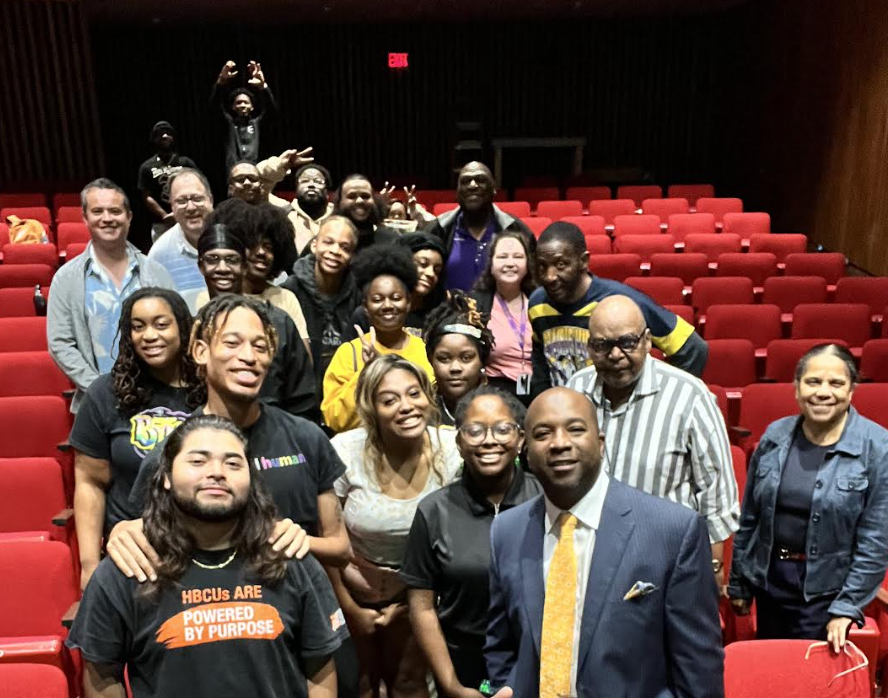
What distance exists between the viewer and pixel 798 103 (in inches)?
342

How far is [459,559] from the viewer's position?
196 centimetres

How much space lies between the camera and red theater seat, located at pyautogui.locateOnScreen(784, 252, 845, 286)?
6.00 m

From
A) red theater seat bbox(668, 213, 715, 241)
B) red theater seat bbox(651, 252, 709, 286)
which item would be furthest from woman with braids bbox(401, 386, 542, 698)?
red theater seat bbox(668, 213, 715, 241)

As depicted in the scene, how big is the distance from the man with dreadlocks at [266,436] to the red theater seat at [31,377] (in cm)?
216

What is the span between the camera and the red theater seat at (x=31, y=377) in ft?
12.8

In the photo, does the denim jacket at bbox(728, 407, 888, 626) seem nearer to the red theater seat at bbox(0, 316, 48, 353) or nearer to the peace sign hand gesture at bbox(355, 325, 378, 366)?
the peace sign hand gesture at bbox(355, 325, 378, 366)

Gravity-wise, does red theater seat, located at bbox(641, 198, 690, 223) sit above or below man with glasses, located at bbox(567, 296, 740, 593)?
above

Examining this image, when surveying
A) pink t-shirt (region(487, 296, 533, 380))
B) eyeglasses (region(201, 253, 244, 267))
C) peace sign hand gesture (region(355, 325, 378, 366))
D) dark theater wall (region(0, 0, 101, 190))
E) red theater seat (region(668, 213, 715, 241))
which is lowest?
pink t-shirt (region(487, 296, 533, 380))

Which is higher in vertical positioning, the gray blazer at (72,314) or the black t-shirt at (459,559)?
the gray blazer at (72,314)

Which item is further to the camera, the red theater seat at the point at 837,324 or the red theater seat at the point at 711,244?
the red theater seat at the point at 711,244

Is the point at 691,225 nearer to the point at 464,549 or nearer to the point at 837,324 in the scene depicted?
A: the point at 837,324

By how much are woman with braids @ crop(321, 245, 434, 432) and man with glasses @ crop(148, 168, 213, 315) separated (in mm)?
594

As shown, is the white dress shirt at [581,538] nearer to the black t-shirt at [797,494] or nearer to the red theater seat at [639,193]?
the black t-shirt at [797,494]

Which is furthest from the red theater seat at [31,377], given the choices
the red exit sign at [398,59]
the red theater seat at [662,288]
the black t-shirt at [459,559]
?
the red exit sign at [398,59]
